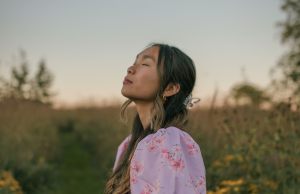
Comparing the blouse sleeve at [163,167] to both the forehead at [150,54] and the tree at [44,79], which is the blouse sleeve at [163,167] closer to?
the forehead at [150,54]

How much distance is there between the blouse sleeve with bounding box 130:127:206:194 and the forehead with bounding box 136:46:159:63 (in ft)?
1.17

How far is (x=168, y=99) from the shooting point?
Answer: 2.72 meters

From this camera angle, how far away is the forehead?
2.69 metres

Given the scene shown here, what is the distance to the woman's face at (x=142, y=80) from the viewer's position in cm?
259

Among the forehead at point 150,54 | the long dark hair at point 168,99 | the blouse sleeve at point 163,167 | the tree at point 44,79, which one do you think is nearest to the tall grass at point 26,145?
the long dark hair at point 168,99

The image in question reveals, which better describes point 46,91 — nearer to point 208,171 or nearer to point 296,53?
point 296,53

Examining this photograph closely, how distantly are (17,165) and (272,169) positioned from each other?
12.6ft

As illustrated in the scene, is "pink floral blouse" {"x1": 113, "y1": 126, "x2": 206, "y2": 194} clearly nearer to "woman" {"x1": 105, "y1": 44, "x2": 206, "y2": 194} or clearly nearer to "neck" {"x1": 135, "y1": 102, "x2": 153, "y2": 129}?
"woman" {"x1": 105, "y1": 44, "x2": 206, "y2": 194}

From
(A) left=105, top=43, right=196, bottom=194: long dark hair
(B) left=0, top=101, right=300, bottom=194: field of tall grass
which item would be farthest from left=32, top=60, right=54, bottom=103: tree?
(A) left=105, top=43, right=196, bottom=194: long dark hair

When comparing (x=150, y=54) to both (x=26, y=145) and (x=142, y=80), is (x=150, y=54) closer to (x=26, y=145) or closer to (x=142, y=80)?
(x=142, y=80)

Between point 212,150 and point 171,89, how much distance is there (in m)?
4.97

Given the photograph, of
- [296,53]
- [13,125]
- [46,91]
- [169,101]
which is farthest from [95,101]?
[46,91]

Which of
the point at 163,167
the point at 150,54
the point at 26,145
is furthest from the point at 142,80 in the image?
the point at 26,145

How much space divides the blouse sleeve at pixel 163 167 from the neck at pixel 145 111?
0.20 m
